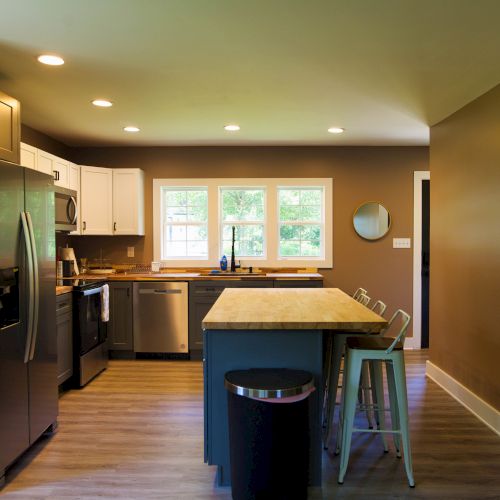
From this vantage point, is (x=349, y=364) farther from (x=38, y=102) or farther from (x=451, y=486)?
(x=38, y=102)

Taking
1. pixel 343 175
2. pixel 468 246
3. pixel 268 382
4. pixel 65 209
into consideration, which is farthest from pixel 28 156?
pixel 468 246

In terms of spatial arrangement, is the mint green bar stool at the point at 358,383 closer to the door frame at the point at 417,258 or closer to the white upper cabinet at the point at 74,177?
the door frame at the point at 417,258

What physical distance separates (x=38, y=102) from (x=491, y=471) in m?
4.01

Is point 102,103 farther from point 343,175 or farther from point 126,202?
point 343,175

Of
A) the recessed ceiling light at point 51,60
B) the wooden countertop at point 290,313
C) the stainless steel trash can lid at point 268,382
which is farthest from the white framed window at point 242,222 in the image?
the stainless steel trash can lid at point 268,382

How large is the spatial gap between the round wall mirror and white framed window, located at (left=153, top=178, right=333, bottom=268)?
0.40 m

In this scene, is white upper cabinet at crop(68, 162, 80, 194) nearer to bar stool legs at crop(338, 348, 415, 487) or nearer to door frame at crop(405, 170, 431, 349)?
bar stool legs at crop(338, 348, 415, 487)

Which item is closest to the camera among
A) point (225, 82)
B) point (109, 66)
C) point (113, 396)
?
point (109, 66)

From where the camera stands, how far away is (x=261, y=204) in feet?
17.9

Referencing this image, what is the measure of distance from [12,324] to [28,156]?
1.90m

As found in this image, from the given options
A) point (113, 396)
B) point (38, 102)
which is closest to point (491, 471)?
point (113, 396)

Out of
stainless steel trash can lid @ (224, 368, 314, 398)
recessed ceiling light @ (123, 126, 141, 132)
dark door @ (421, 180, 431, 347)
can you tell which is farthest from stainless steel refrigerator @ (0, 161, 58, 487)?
dark door @ (421, 180, 431, 347)

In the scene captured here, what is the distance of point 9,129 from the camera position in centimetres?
276

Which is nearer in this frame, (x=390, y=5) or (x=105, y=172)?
(x=390, y=5)
